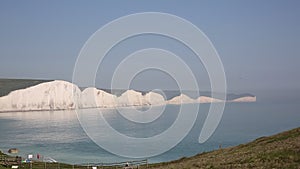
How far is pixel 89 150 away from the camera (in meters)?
49.4

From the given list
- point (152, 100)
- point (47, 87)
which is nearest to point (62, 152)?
point (47, 87)

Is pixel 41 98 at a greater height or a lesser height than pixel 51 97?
greater

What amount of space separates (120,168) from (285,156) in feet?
44.8

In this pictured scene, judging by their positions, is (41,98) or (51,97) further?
(41,98)

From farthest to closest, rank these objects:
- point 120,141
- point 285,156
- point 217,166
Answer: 1. point 120,141
2. point 217,166
3. point 285,156

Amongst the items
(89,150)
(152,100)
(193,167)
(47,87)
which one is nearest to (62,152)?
(89,150)

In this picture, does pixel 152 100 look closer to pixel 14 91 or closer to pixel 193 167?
pixel 14 91

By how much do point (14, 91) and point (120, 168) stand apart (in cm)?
12430

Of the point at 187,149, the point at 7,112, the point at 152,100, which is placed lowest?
the point at 187,149

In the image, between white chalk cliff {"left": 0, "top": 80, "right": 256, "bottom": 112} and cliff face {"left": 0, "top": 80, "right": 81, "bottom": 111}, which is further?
cliff face {"left": 0, "top": 80, "right": 81, "bottom": 111}

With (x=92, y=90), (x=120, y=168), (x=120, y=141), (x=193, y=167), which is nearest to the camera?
(x=193, y=167)

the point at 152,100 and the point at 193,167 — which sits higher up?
the point at 152,100

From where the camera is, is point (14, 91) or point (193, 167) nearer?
point (193, 167)

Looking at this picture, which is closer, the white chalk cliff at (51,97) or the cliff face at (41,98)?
the white chalk cliff at (51,97)
